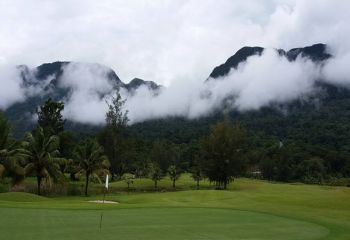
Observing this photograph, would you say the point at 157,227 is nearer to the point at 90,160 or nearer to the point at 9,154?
the point at 9,154

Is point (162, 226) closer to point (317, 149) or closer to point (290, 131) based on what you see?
point (317, 149)

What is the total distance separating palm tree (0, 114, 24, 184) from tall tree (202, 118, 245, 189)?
2989cm

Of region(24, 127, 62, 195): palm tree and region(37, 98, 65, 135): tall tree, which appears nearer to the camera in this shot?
region(24, 127, 62, 195): palm tree

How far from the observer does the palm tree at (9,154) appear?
48125 millimetres

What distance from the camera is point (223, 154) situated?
237ft

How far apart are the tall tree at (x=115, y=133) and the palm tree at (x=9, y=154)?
116 feet

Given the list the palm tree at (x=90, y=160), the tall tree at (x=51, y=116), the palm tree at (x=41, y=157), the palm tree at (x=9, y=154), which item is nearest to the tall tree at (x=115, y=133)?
the tall tree at (x=51, y=116)

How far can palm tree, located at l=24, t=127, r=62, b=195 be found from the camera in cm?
5481

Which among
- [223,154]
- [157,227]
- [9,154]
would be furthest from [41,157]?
[157,227]

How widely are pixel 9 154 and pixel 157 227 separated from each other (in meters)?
33.9

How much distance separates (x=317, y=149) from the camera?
120 metres

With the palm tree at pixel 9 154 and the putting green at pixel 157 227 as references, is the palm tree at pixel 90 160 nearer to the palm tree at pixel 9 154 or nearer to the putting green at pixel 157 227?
the palm tree at pixel 9 154

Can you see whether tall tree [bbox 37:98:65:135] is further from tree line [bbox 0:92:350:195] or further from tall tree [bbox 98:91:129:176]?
tall tree [bbox 98:91:129:176]

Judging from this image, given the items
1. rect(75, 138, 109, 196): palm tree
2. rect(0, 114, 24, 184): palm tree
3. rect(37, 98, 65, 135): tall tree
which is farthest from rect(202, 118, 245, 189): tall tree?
rect(0, 114, 24, 184): palm tree
